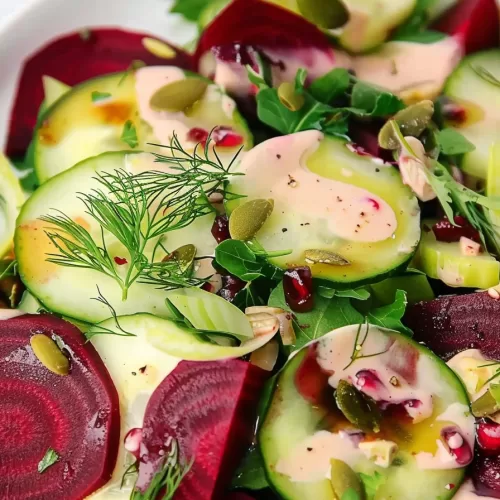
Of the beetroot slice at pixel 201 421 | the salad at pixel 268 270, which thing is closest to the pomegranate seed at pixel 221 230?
the salad at pixel 268 270

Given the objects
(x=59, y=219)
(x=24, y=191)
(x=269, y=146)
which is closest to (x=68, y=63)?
(x=24, y=191)

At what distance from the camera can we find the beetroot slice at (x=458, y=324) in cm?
154

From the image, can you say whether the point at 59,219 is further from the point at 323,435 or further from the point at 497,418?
the point at 497,418

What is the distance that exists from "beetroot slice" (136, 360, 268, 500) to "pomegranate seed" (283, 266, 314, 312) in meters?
0.20

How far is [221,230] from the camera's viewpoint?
5.42 ft

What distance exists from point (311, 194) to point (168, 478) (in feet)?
2.47

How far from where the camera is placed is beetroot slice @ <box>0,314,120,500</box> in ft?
4.68

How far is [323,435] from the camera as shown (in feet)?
4.69

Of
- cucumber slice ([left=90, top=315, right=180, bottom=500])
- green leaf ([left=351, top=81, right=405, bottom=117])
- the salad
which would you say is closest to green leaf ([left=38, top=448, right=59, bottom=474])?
the salad

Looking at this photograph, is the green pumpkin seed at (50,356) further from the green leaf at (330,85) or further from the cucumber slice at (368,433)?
the green leaf at (330,85)

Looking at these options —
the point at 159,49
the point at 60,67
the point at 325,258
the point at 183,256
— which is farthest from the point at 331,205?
the point at 60,67

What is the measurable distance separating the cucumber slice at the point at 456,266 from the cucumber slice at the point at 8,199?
45.8 inches

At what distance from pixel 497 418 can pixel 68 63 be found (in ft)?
5.57

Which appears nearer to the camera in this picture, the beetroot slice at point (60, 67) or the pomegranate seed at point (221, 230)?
the pomegranate seed at point (221, 230)
